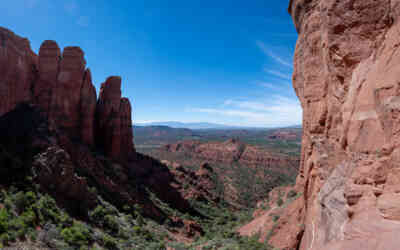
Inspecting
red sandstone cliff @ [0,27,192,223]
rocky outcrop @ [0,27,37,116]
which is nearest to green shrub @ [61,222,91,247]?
red sandstone cliff @ [0,27,192,223]

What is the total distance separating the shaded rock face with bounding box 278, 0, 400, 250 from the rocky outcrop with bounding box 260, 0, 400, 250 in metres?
0.02

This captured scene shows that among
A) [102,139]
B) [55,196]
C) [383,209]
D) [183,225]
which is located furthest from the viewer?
[102,139]

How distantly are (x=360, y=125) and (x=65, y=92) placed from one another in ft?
118

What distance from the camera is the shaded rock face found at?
4781 mm

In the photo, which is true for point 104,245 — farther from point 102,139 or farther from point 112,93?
point 112,93

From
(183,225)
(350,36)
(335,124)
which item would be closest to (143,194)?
(183,225)

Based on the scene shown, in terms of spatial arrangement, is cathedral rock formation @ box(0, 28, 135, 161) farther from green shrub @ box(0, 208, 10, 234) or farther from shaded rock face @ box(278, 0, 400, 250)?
shaded rock face @ box(278, 0, 400, 250)

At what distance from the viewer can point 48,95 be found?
29.8 m

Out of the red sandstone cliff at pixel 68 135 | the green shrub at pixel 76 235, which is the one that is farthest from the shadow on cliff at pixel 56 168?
the green shrub at pixel 76 235

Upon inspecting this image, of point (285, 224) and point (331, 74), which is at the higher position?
point (331, 74)

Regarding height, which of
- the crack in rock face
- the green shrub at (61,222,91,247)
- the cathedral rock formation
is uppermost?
the cathedral rock formation

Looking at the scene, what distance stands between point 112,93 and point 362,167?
3967cm

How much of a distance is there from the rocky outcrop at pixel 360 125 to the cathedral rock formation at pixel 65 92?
1136 inches

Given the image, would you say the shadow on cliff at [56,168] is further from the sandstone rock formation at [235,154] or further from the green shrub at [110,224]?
the sandstone rock formation at [235,154]
